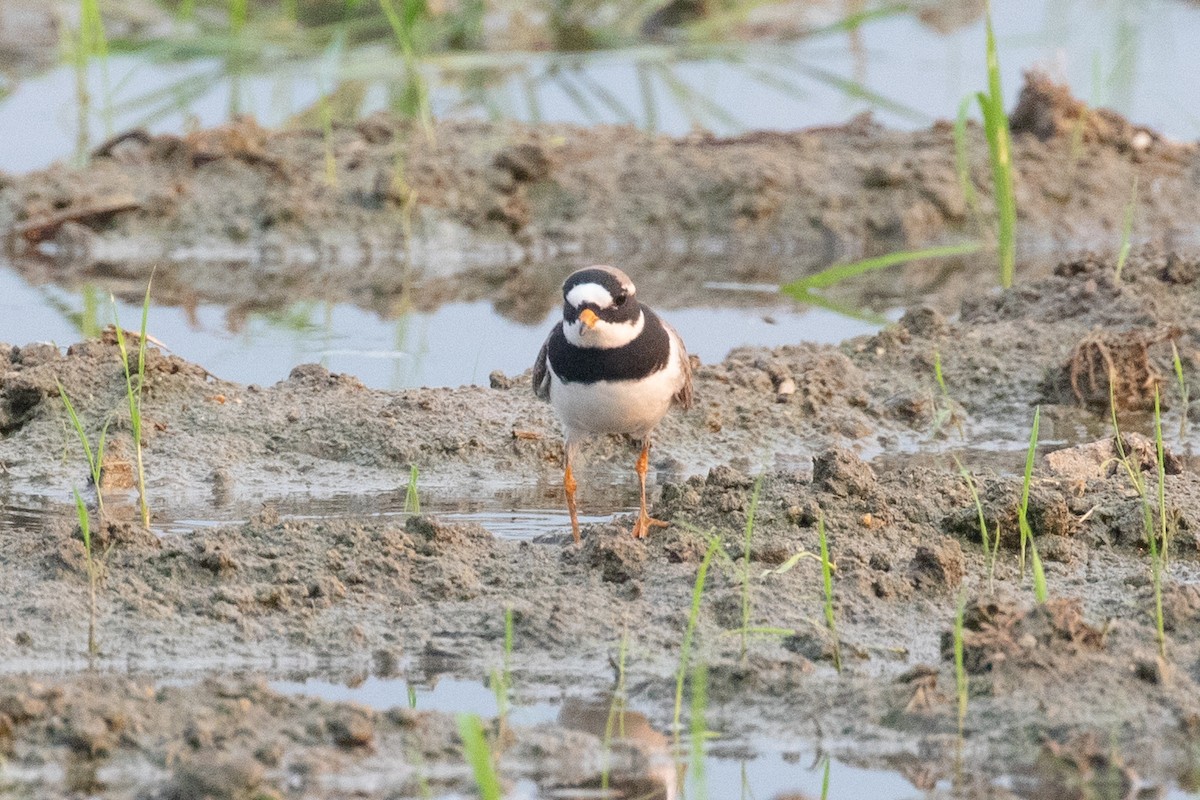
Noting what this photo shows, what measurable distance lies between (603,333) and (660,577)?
2.75 feet

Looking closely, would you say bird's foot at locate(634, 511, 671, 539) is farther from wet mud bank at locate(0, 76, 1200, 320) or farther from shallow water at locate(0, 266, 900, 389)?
wet mud bank at locate(0, 76, 1200, 320)

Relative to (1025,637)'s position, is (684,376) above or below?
above

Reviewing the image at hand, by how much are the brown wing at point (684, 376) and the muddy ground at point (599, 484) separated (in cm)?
42

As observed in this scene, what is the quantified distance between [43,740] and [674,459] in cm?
326

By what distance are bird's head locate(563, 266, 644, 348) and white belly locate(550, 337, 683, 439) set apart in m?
0.14

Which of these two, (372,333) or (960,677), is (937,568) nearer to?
(960,677)

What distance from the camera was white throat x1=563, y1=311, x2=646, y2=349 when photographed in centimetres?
545

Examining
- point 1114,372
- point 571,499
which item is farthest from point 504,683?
point 1114,372

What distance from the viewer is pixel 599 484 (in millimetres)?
6520

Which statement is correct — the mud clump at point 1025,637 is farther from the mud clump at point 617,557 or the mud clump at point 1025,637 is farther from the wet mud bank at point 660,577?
the mud clump at point 617,557

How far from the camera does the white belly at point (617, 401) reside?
5.57 metres

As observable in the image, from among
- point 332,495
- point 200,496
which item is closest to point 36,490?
point 200,496

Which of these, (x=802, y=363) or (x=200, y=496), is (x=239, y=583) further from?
(x=802, y=363)

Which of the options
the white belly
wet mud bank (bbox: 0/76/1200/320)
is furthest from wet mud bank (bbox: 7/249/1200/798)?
wet mud bank (bbox: 0/76/1200/320)
